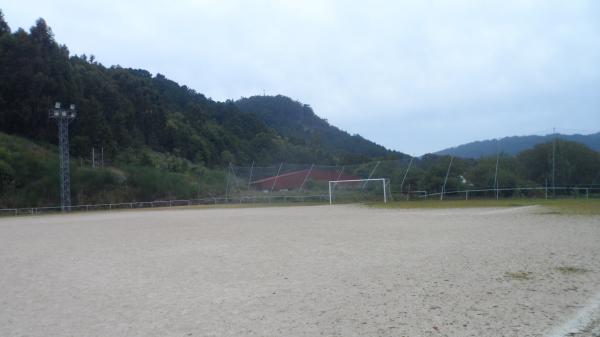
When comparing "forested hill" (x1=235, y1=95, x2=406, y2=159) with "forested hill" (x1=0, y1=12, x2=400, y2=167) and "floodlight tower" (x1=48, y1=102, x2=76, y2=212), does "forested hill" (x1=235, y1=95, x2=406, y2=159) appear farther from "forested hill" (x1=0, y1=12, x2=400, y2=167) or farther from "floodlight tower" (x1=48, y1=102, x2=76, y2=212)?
"floodlight tower" (x1=48, y1=102, x2=76, y2=212)

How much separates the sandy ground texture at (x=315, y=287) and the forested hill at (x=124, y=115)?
42.2 metres

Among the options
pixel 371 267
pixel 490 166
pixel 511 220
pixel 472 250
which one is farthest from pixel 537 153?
pixel 371 267

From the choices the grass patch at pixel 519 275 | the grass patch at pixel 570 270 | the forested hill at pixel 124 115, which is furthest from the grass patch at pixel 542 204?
the forested hill at pixel 124 115

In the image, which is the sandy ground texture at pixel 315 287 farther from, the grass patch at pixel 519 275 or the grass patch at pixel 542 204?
the grass patch at pixel 542 204

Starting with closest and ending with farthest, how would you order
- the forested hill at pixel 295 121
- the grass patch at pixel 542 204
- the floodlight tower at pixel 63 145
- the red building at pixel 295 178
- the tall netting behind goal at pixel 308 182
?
the grass patch at pixel 542 204
the tall netting behind goal at pixel 308 182
the red building at pixel 295 178
the floodlight tower at pixel 63 145
the forested hill at pixel 295 121

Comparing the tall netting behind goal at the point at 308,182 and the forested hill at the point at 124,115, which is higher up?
the forested hill at the point at 124,115

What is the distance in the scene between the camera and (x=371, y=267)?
6562 millimetres

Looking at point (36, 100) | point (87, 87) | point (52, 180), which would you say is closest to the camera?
point (52, 180)

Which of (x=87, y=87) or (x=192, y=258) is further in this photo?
(x=87, y=87)

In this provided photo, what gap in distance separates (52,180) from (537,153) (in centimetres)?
3319

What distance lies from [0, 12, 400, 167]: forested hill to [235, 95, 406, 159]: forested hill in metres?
0.86

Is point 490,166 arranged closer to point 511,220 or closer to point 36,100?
point 511,220

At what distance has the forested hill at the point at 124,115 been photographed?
173 feet

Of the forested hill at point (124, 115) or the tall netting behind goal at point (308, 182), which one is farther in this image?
the forested hill at point (124, 115)
